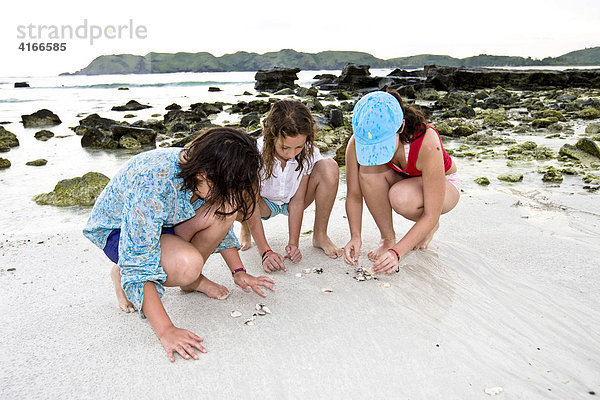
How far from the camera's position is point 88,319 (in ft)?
6.22

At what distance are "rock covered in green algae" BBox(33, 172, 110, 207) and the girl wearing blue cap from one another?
2273 mm

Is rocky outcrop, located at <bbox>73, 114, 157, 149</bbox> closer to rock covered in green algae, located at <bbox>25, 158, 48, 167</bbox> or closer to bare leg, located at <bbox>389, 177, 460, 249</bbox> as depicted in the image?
rock covered in green algae, located at <bbox>25, 158, 48, 167</bbox>

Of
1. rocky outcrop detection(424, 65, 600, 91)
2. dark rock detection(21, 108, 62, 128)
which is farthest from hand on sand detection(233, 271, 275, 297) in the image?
rocky outcrop detection(424, 65, 600, 91)

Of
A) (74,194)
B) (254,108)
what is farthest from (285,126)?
(254,108)

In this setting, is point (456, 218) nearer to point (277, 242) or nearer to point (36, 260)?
point (277, 242)

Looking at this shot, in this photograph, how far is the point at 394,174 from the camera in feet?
8.02

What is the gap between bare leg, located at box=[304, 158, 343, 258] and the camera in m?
2.52

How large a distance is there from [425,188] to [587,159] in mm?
3413

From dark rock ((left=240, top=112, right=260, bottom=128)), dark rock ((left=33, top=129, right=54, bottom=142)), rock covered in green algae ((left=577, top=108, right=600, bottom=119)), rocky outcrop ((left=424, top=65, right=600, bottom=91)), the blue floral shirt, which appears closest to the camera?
the blue floral shirt

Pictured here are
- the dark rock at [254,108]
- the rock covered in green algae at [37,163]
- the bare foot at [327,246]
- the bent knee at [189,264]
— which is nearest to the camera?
the bent knee at [189,264]

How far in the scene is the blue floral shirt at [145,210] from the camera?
1.60 meters

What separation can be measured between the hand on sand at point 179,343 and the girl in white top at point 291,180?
28.7 inches

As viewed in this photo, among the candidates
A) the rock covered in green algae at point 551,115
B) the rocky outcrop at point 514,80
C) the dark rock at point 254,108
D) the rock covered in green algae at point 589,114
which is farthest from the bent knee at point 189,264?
the rocky outcrop at point 514,80

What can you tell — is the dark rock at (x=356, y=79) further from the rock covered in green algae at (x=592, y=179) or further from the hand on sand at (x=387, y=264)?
the hand on sand at (x=387, y=264)
